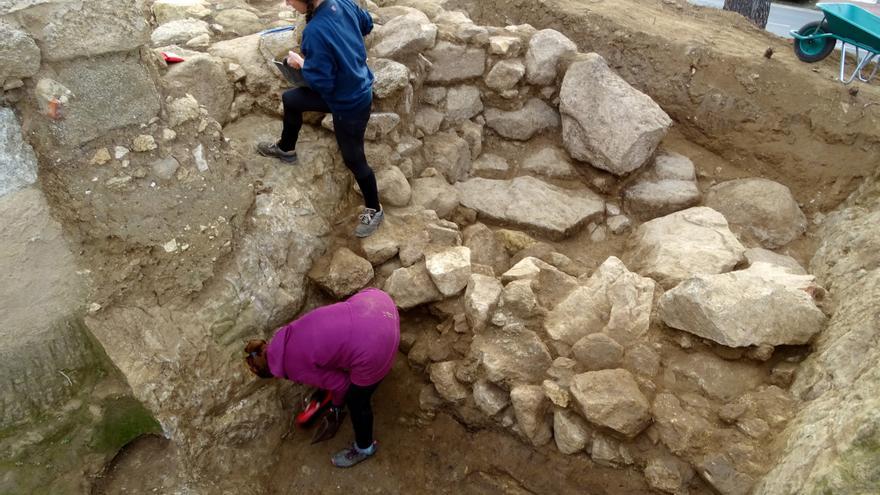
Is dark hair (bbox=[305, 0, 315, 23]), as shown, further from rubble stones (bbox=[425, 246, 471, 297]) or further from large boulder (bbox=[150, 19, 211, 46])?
large boulder (bbox=[150, 19, 211, 46])

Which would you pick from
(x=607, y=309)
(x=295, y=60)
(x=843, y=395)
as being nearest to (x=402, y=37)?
(x=295, y=60)

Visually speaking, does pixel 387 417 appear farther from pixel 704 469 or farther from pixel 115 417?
pixel 704 469

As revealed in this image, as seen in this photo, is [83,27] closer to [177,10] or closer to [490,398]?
[177,10]

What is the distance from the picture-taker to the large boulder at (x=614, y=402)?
3.20 m

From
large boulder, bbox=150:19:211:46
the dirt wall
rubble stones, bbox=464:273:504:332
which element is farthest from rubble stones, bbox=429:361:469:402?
the dirt wall

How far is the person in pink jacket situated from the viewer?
3133 millimetres

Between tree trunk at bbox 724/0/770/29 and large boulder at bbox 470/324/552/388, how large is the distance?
6935 mm

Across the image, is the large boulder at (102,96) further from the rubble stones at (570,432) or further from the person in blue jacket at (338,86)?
the rubble stones at (570,432)

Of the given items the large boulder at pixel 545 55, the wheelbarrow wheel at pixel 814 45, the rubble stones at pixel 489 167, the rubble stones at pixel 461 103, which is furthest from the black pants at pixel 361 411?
the wheelbarrow wheel at pixel 814 45

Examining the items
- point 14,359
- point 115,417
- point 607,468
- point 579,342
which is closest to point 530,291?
point 579,342

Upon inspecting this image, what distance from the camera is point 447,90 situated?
5.26m

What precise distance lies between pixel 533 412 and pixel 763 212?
2.90 m

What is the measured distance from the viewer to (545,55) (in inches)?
206

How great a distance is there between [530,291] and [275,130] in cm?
217
